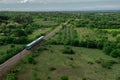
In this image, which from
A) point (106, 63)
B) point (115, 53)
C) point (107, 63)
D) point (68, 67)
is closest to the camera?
point (68, 67)

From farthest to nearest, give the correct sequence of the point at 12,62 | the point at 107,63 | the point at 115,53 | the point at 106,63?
the point at 115,53
the point at 107,63
the point at 106,63
the point at 12,62

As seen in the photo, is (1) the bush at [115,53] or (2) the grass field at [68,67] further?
(1) the bush at [115,53]

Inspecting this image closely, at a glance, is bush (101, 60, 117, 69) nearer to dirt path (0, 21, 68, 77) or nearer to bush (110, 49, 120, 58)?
bush (110, 49, 120, 58)

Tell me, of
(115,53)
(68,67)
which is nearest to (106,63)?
(115,53)

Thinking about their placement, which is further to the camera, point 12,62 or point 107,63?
point 107,63

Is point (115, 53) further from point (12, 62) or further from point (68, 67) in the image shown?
point (12, 62)

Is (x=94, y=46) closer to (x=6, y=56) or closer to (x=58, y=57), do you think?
(x=58, y=57)

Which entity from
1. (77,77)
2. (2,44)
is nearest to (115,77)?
(77,77)

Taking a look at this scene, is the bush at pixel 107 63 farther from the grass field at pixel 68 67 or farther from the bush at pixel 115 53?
the bush at pixel 115 53

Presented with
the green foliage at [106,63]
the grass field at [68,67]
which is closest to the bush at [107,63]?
the green foliage at [106,63]
